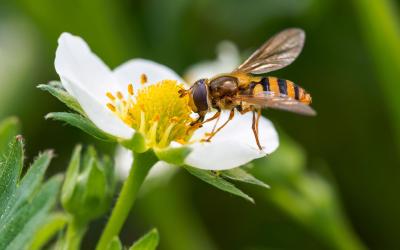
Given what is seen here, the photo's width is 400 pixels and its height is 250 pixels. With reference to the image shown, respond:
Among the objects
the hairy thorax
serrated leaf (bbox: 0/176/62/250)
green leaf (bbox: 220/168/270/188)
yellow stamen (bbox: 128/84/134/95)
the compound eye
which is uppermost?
yellow stamen (bbox: 128/84/134/95)

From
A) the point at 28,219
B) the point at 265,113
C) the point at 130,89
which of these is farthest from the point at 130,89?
the point at 265,113

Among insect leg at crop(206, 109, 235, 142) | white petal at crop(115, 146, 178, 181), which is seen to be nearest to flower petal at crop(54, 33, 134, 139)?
insect leg at crop(206, 109, 235, 142)

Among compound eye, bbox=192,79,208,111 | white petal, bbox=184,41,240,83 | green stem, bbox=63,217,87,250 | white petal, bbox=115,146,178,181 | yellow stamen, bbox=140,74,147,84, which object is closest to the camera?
green stem, bbox=63,217,87,250

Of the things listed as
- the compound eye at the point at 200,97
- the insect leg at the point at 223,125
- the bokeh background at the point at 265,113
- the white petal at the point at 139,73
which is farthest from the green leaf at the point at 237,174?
the bokeh background at the point at 265,113

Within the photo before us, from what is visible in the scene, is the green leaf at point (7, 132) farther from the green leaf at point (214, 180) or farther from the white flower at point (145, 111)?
the green leaf at point (214, 180)

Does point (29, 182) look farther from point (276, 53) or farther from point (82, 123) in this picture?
point (276, 53)

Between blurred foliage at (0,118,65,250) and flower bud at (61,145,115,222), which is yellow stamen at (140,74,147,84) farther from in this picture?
blurred foliage at (0,118,65,250)

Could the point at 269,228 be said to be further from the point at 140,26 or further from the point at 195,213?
the point at 140,26
